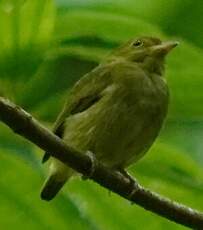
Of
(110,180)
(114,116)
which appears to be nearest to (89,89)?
(114,116)

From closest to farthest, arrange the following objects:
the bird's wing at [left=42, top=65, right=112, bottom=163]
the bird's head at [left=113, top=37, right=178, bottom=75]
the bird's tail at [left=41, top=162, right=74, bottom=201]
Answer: the bird's tail at [left=41, top=162, right=74, bottom=201] → the bird's wing at [left=42, top=65, right=112, bottom=163] → the bird's head at [left=113, top=37, right=178, bottom=75]

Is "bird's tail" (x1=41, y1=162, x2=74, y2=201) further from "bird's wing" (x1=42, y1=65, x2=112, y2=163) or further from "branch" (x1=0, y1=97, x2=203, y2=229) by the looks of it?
"branch" (x1=0, y1=97, x2=203, y2=229)

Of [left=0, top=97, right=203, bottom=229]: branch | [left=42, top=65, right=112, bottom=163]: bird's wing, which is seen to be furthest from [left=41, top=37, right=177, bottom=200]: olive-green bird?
[left=0, top=97, right=203, bottom=229]: branch

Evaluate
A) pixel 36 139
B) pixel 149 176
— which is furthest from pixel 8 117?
pixel 149 176

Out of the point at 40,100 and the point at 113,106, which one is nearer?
the point at 40,100

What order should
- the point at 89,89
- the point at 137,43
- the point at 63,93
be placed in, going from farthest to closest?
1. the point at 137,43
2. the point at 89,89
3. the point at 63,93

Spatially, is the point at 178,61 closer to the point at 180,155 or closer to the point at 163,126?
the point at 180,155

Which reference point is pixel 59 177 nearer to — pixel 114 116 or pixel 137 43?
pixel 114 116
